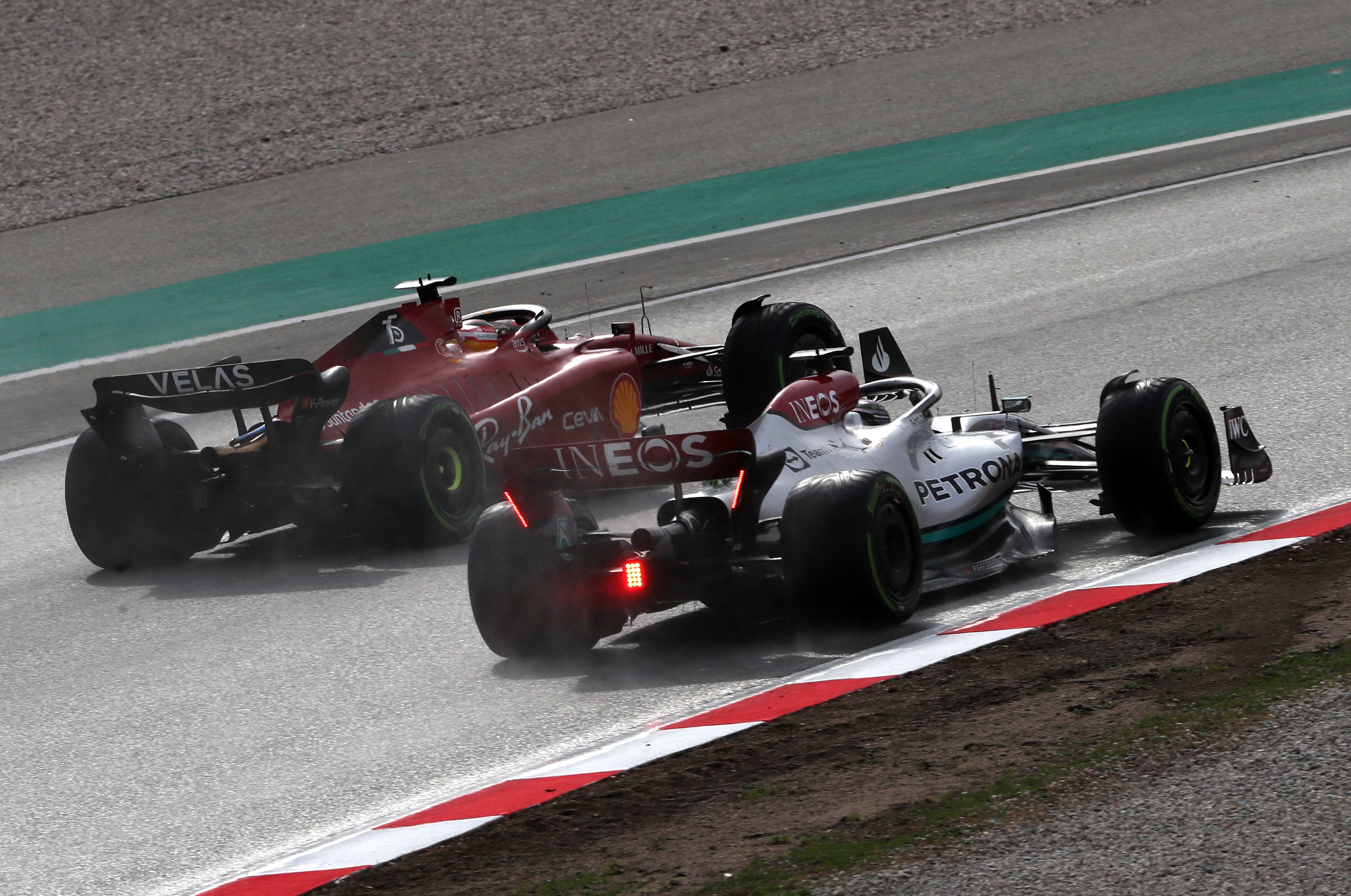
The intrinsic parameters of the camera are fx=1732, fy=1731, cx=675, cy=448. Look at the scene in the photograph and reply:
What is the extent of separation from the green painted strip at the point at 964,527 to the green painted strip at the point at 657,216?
10.1m

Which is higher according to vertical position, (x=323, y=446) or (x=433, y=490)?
(x=323, y=446)

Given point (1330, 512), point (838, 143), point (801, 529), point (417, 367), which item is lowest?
point (1330, 512)

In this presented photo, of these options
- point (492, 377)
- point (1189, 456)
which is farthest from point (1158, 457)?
point (492, 377)

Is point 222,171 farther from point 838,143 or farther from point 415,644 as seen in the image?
point 415,644

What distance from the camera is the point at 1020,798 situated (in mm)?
4633

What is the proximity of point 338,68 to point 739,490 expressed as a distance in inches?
860

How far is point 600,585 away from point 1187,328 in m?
6.55

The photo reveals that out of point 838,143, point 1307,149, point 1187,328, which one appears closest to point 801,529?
point 1187,328

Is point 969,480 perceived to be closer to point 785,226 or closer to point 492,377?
point 492,377

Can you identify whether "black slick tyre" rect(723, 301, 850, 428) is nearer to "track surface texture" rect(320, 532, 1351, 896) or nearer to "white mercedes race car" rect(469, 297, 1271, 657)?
"white mercedes race car" rect(469, 297, 1271, 657)

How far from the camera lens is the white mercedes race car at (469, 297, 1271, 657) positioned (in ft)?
21.4

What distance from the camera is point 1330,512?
755cm

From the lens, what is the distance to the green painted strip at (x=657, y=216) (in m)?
16.8

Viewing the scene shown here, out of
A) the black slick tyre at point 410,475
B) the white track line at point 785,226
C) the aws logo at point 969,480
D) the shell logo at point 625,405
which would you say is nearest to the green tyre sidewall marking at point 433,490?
the black slick tyre at point 410,475
